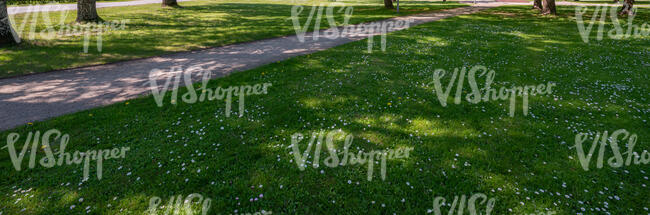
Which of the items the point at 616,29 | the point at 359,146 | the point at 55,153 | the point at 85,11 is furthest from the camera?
the point at 616,29

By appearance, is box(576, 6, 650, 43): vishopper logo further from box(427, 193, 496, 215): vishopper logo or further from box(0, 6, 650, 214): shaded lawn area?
box(427, 193, 496, 215): vishopper logo

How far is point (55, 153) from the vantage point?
5.76 m

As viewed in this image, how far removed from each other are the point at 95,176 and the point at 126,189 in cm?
89

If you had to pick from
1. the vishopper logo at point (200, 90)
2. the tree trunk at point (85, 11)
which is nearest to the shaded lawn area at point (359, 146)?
the vishopper logo at point (200, 90)

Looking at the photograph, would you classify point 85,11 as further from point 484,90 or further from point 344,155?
point 484,90

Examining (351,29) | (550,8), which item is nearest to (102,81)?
(351,29)

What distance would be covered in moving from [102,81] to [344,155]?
9481 millimetres

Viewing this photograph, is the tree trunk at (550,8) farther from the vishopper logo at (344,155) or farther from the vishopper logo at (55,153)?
the vishopper logo at (55,153)

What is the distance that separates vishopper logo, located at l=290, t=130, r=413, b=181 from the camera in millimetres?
5398

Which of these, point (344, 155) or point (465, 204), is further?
point (344, 155)

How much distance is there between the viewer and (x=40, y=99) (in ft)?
27.3

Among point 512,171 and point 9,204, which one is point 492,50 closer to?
point 512,171

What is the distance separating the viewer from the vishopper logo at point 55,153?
5410 millimetres

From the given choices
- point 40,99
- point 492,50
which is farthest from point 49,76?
point 492,50
